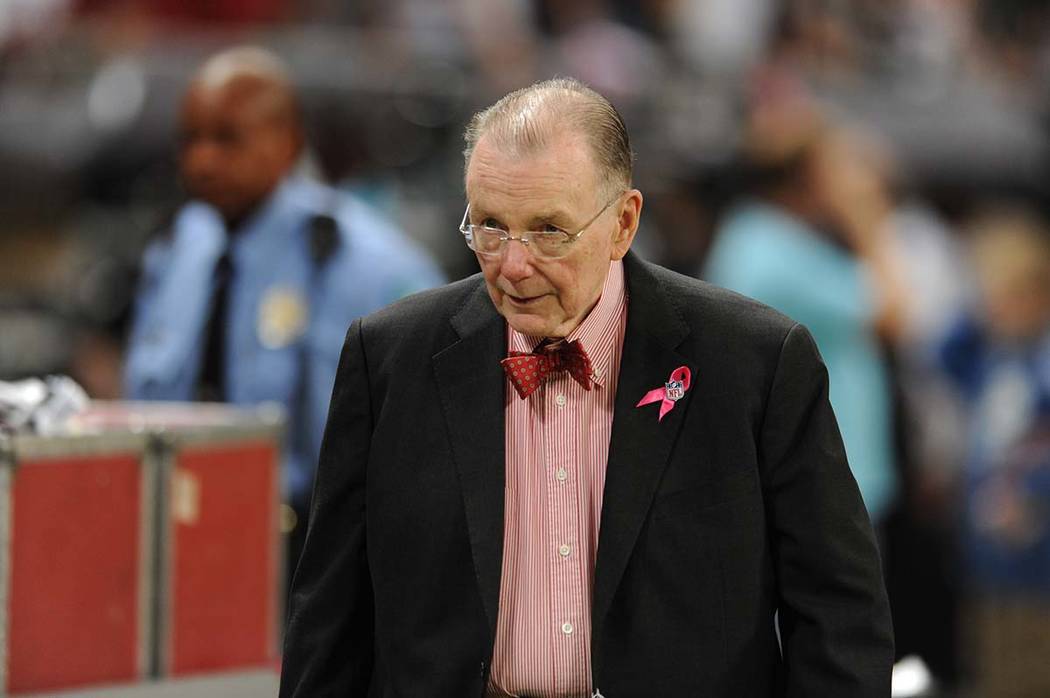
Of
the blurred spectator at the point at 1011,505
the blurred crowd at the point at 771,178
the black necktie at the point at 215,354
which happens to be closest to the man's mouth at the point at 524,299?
the black necktie at the point at 215,354

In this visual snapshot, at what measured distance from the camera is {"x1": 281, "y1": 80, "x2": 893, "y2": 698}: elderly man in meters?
2.88

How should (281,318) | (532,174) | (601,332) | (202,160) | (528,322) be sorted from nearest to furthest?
1. (532,174)
2. (528,322)
3. (601,332)
4. (281,318)
5. (202,160)

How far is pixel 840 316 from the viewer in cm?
633

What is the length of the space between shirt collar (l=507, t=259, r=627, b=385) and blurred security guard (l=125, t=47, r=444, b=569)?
7.37 ft

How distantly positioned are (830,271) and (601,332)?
11.5 feet

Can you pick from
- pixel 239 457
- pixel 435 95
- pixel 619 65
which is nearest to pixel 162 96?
pixel 435 95

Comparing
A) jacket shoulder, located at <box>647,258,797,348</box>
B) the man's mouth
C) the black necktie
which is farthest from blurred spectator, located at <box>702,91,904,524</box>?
the man's mouth

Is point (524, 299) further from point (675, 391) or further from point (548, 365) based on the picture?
point (675, 391)

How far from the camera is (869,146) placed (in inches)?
369

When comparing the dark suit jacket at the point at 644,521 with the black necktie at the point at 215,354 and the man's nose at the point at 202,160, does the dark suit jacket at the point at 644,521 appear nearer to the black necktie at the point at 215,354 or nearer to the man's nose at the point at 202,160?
the black necktie at the point at 215,354

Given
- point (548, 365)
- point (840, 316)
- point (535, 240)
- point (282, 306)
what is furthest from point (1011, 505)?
point (535, 240)

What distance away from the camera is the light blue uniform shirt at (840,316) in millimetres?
6320

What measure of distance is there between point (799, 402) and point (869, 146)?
6.65m

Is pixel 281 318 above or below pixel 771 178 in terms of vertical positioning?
below
